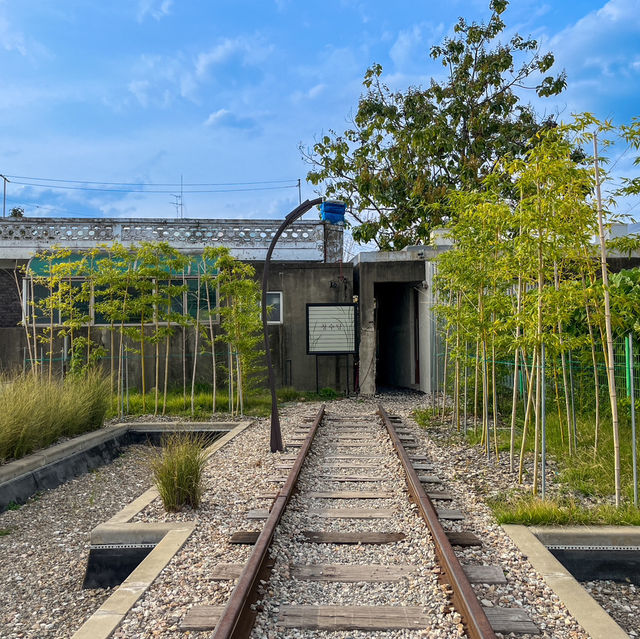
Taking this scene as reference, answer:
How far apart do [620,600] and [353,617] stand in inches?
80.5

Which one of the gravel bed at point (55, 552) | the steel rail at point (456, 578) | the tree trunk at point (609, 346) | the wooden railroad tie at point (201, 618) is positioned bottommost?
the gravel bed at point (55, 552)

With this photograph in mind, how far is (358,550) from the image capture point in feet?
14.7

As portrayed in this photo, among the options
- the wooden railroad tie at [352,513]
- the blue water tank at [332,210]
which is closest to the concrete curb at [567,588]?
the wooden railroad tie at [352,513]

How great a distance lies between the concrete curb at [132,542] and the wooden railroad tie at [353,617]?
0.94 metres

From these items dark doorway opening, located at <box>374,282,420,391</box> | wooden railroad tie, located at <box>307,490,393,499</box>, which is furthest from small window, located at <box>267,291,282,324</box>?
wooden railroad tie, located at <box>307,490,393,499</box>

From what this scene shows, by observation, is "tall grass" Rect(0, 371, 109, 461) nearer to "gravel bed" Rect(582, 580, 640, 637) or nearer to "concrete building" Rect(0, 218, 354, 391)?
"concrete building" Rect(0, 218, 354, 391)

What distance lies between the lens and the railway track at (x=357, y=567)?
3.27m

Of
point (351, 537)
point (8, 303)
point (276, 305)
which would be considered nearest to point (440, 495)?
point (351, 537)

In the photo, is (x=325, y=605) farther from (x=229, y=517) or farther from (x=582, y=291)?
(x=582, y=291)

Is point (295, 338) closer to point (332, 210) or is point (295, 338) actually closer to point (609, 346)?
point (332, 210)

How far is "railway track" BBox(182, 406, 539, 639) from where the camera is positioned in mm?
3266

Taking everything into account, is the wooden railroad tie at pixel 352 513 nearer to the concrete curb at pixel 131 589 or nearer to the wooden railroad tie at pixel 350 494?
the wooden railroad tie at pixel 350 494

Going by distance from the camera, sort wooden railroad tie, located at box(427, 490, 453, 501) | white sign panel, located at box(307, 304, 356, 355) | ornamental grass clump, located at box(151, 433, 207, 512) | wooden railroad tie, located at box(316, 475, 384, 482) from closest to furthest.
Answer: ornamental grass clump, located at box(151, 433, 207, 512)
wooden railroad tie, located at box(427, 490, 453, 501)
wooden railroad tie, located at box(316, 475, 384, 482)
white sign panel, located at box(307, 304, 356, 355)

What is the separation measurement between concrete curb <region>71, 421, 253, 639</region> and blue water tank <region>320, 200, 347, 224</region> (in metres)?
4.22
